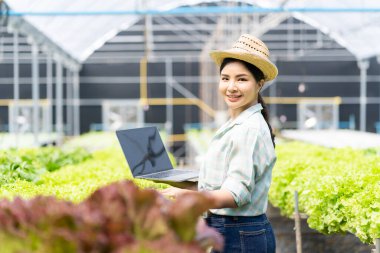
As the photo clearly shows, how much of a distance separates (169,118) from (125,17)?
586 cm

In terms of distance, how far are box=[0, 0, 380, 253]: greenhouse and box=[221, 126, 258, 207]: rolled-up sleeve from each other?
1.4 inches

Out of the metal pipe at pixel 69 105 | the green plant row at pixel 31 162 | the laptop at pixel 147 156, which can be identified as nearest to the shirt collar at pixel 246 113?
the laptop at pixel 147 156

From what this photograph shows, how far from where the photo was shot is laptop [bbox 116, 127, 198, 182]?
9.95 ft

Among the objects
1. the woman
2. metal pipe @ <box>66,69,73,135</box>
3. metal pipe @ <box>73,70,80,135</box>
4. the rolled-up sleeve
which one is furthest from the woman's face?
metal pipe @ <box>73,70,80,135</box>

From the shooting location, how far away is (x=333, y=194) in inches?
190

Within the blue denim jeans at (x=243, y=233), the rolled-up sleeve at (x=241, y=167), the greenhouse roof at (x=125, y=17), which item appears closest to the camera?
the rolled-up sleeve at (x=241, y=167)

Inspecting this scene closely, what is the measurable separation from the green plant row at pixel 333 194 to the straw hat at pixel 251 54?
1.32 meters

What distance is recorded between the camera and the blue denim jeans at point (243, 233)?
2.91 metres

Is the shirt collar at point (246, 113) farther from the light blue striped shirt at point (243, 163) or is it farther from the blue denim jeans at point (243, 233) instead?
the blue denim jeans at point (243, 233)

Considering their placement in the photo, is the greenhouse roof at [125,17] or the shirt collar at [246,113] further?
the greenhouse roof at [125,17]

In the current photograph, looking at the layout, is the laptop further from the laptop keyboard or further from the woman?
the woman

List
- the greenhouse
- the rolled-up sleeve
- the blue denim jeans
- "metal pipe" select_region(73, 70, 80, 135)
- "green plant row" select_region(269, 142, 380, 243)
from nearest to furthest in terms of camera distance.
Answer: the greenhouse, the rolled-up sleeve, the blue denim jeans, "green plant row" select_region(269, 142, 380, 243), "metal pipe" select_region(73, 70, 80, 135)

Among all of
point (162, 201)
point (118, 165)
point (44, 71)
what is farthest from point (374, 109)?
point (162, 201)

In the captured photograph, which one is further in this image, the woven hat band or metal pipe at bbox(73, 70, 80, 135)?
metal pipe at bbox(73, 70, 80, 135)
